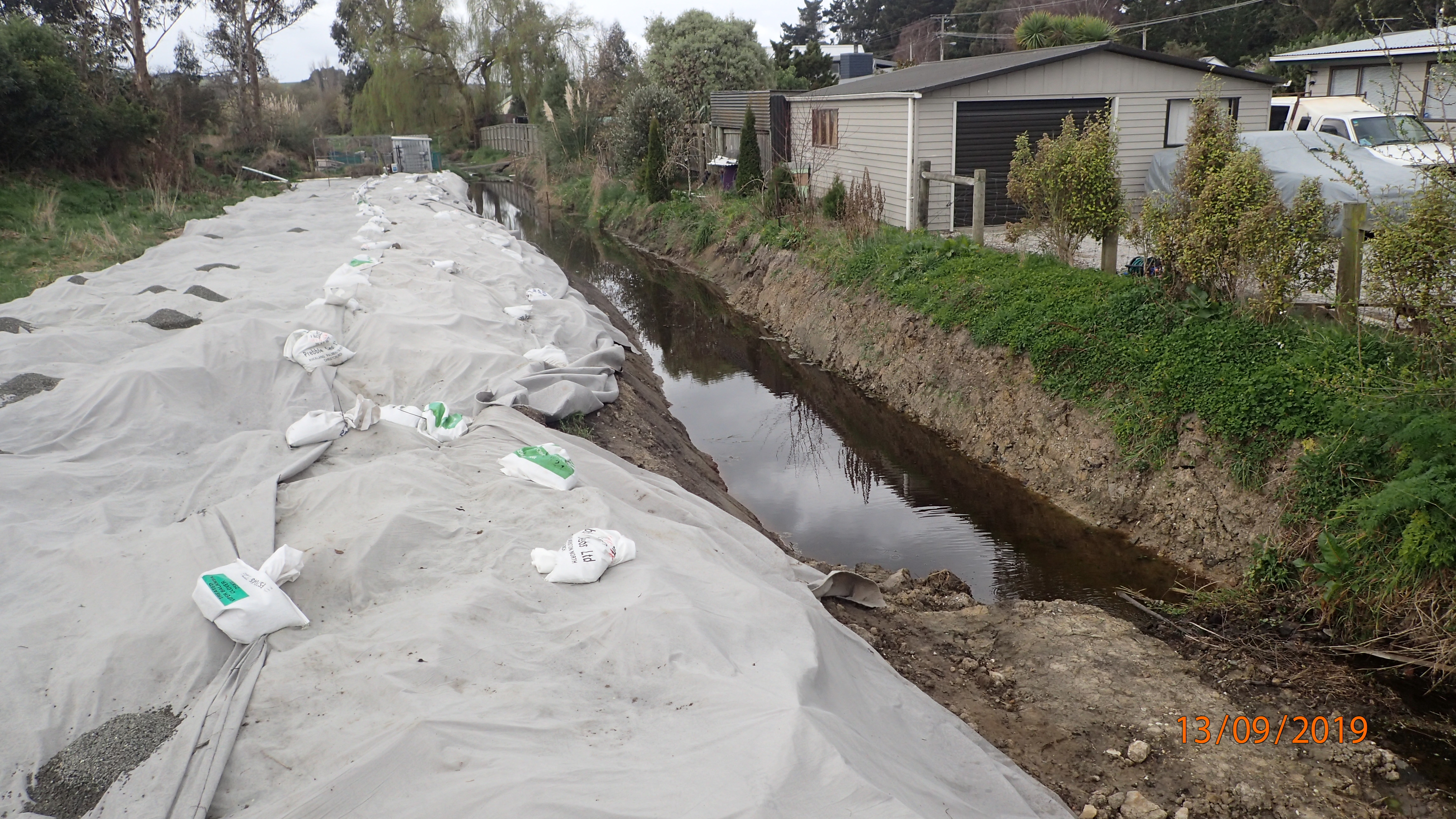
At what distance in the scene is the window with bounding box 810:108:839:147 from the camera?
57.2 feet

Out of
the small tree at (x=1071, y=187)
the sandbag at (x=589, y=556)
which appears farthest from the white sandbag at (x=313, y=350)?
the small tree at (x=1071, y=187)

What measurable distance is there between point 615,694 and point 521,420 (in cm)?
336

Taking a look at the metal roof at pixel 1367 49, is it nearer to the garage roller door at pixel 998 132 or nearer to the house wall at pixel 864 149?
the garage roller door at pixel 998 132

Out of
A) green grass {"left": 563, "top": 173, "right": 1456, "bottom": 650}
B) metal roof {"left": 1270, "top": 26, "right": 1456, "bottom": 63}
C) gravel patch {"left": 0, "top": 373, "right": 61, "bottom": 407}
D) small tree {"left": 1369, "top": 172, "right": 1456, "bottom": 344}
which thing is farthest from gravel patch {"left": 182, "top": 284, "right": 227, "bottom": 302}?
metal roof {"left": 1270, "top": 26, "right": 1456, "bottom": 63}

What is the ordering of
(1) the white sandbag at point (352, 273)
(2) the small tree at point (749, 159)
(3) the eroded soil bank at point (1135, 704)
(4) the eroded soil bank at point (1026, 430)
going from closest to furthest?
(3) the eroded soil bank at point (1135, 704) → (4) the eroded soil bank at point (1026, 430) → (1) the white sandbag at point (352, 273) → (2) the small tree at point (749, 159)

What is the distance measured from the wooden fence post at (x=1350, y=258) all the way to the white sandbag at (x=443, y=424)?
250 inches

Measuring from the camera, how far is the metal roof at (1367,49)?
16719 mm

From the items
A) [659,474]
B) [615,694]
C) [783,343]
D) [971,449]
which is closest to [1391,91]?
[783,343]

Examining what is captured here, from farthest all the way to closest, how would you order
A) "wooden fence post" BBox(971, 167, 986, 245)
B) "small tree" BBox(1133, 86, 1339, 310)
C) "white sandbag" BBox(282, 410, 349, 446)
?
"wooden fence post" BBox(971, 167, 986, 245)
"small tree" BBox(1133, 86, 1339, 310)
"white sandbag" BBox(282, 410, 349, 446)

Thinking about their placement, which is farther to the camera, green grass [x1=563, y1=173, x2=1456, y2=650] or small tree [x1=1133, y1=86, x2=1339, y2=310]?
small tree [x1=1133, y1=86, x2=1339, y2=310]

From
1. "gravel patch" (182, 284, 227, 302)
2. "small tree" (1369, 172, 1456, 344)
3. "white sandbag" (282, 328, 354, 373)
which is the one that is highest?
"small tree" (1369, 172, 1456, 344)

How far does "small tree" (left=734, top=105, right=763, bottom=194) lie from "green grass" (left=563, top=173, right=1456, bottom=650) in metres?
7.68

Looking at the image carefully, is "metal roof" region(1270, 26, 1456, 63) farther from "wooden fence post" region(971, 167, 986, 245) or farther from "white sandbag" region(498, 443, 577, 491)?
"white sandbag" region(498, 443, 577, 491)

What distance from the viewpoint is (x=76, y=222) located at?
1558 cm
